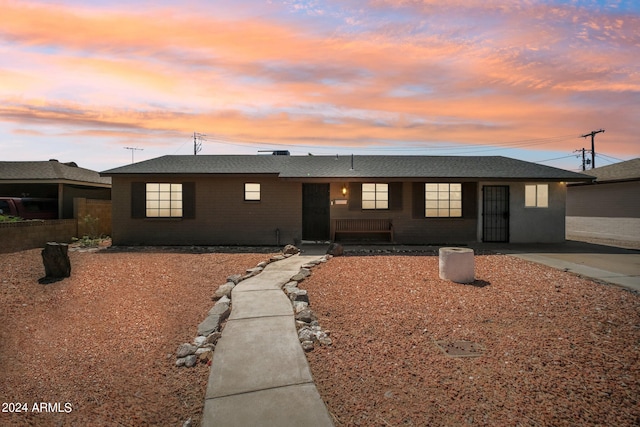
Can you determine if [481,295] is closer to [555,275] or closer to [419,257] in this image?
[555,275]

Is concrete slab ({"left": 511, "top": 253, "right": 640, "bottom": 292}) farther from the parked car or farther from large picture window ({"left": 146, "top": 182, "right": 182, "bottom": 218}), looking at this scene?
the parked car

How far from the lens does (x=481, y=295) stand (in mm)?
6512

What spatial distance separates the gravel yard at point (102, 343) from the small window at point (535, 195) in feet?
38.9

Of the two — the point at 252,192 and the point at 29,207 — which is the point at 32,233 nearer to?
the point at 29,207

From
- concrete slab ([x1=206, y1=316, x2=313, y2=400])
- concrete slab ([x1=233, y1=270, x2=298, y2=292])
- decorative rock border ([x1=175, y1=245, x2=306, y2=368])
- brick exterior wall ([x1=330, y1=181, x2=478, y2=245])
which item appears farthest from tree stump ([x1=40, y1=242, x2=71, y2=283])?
brick exterior wall ([x1=330, y1=181, x2=478, y2=245])

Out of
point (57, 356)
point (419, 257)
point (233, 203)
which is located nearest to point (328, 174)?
point (233, 203)

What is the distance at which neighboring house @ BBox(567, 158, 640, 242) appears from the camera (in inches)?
584

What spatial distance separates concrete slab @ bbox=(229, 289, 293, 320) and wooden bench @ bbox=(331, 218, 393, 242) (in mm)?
7114

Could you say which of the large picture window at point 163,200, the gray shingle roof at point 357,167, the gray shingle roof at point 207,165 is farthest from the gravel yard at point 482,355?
the large picture window at point 163,200

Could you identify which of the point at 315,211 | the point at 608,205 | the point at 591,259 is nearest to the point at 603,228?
the point at 608,205

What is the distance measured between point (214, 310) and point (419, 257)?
691cm

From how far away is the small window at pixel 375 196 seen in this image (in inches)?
537

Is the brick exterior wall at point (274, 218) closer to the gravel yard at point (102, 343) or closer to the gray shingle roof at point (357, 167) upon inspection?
the gray shingle roof at point (357, 167)

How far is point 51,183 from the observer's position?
15266 mm
